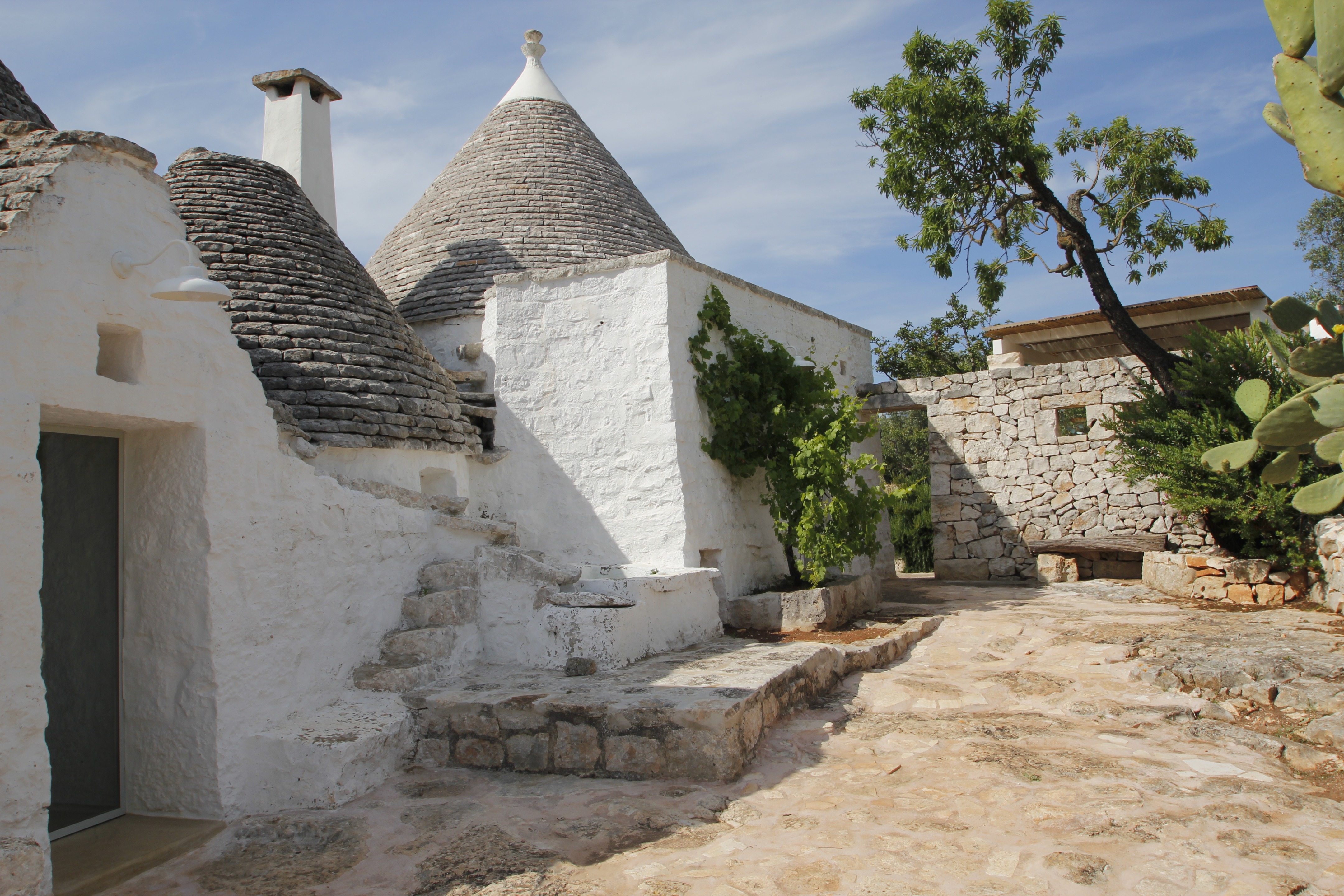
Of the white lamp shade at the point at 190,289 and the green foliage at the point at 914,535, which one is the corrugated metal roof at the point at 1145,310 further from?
the white lamp shade at the point at 190,289

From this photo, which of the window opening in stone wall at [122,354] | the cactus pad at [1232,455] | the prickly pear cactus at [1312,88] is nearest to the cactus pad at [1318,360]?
the cactus pad at [1232,455]

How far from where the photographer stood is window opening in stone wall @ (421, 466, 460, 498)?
6922 millimetres

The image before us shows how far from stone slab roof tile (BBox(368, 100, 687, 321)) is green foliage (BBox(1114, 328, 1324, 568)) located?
5720 millimetres

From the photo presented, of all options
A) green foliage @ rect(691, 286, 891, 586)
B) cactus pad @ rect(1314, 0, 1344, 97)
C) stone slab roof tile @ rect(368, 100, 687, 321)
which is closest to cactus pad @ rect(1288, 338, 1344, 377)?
cactus pad @ rect(1314, 0, 1344, 97)

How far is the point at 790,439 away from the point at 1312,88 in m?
5.10

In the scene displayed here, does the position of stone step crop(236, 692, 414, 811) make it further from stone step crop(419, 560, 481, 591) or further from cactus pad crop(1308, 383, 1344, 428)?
cactus pad crop(1308, 383, 1344, 428)

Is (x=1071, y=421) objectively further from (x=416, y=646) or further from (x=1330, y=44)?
(x=1330, y=44)

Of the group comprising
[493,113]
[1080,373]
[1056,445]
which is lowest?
[1056,445]

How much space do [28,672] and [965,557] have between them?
10145 mm

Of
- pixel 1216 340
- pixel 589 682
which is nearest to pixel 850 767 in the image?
pixel 589 682

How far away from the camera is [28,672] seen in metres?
3.23

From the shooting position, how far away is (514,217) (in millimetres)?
9289

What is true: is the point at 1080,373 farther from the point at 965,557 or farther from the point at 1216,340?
the point at 965,557

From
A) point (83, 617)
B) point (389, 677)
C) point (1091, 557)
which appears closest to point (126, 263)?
point (83, 617)
